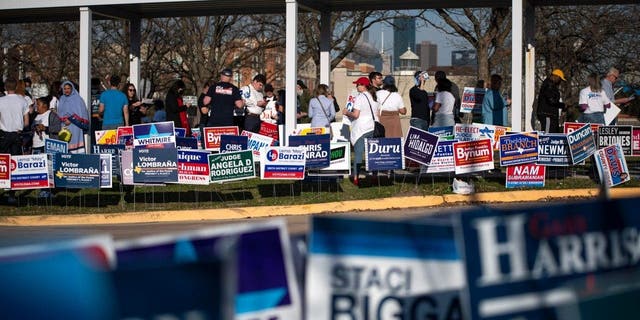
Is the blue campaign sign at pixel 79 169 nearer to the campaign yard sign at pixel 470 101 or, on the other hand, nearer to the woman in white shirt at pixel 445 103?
the woman in white shirt at pixel 445 103

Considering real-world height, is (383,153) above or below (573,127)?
below

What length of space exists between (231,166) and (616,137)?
6957mm

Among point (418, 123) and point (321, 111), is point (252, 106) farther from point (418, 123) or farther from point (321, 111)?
point (418, 123)

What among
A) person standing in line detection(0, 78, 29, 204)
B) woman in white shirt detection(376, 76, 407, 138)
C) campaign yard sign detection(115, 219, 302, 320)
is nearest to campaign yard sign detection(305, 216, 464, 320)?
campaign yard sign detection(115, 219, 302, 320)

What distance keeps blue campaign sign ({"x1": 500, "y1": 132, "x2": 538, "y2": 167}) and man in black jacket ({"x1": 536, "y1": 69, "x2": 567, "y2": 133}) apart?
7.46ft

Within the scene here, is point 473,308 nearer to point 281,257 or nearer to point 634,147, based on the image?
point 281,257

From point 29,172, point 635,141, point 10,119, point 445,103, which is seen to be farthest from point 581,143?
point 10,119

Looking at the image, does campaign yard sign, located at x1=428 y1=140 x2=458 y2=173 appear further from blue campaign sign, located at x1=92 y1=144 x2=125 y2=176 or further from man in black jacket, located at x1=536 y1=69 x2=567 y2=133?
blue campaign sign, located at x1=92 y1=144 x2=125 y2=176

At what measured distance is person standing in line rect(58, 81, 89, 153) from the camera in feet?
60.2

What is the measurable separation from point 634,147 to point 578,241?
13.7 meters

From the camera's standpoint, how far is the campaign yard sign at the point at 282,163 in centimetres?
1627

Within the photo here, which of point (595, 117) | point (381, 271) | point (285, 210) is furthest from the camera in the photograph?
point (595, 117)

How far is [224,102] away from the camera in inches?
744

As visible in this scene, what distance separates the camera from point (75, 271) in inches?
127
